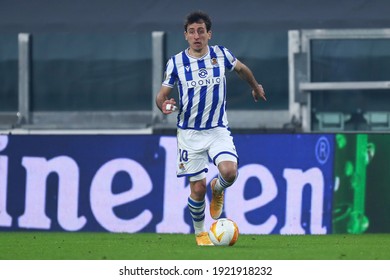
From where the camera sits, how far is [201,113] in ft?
44.4

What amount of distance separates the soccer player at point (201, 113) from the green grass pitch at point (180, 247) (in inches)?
20.8

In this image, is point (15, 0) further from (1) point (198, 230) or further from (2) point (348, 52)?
(1) point (198, 230)

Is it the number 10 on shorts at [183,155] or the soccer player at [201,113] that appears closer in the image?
the soccer player at [201,113]

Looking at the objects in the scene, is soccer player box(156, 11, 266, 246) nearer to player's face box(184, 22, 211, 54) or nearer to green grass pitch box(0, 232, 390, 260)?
player's face box(184, 22, 211, 54)

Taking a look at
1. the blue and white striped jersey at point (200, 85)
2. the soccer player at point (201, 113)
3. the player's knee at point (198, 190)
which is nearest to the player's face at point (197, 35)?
the soccer player at point (201, 113)

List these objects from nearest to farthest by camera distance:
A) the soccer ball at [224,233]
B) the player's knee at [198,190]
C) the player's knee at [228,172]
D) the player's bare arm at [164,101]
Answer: the player's bare arm at [164,101], the soccer ball at [224,233], the player's knee at [228,172], the player's knee at [198,190]

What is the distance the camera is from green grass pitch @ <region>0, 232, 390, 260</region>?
1177 centimetres

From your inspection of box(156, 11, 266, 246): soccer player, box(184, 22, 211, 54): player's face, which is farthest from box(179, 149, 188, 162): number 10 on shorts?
box(184, 22, 211, 54): player's face

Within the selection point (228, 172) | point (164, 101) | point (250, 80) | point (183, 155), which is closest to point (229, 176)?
point (228, 172)

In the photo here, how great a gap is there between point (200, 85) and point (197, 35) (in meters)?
0.51

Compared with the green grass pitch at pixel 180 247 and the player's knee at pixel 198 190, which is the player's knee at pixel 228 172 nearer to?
the player's knee at pixel 198 190

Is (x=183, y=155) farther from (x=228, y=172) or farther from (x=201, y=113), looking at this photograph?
(x=228, y=172)

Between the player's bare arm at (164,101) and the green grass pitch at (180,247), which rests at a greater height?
the player's bare arm at (164,101)

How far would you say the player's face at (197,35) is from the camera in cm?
1322
